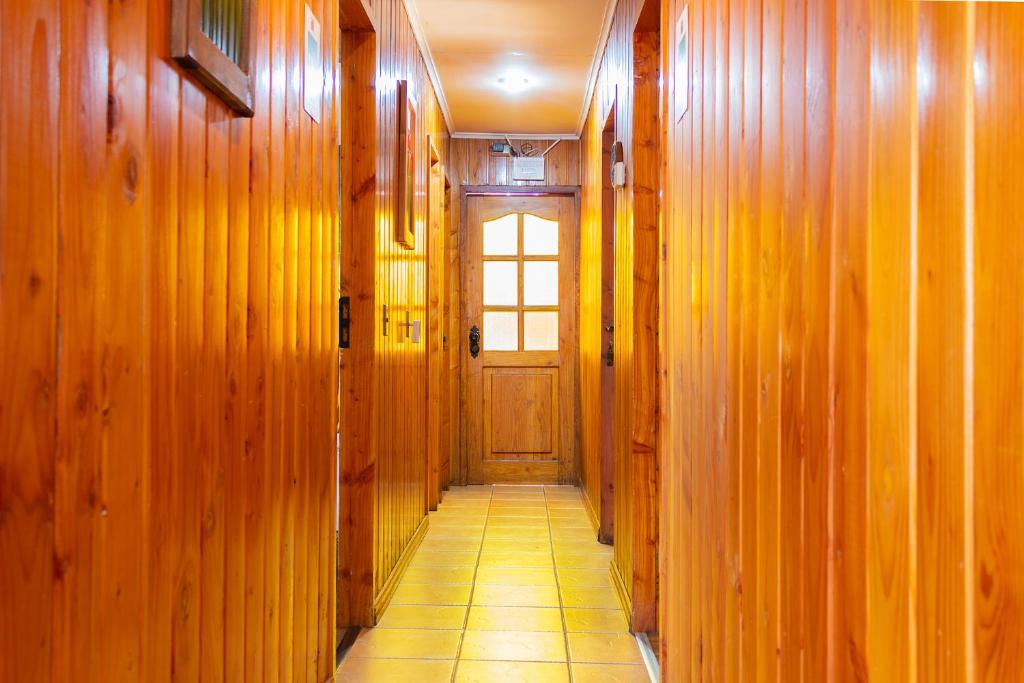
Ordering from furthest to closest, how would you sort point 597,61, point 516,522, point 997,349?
point 516,522, point 597,61, point 997,349

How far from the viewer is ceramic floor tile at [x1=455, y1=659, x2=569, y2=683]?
2.21 meters

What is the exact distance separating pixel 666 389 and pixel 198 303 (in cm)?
129

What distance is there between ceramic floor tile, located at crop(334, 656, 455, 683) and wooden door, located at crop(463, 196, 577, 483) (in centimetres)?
300

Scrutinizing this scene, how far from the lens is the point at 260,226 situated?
1426mm

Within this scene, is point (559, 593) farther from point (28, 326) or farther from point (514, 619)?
point (28, 326)

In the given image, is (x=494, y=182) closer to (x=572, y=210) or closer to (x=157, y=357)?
(x=572, y=210)

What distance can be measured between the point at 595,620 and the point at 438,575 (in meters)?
0.84

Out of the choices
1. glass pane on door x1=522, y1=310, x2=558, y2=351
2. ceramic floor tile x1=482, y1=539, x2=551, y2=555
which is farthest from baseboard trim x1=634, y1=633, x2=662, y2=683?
glass pane on door x1=522, y1=310, x2=558, y2=351

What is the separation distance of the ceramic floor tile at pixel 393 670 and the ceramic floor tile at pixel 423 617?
29cm

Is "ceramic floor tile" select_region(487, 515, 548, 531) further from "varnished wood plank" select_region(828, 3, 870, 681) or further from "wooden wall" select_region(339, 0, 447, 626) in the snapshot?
"varnished wood plank" select_region(828, 3, 870, 681)

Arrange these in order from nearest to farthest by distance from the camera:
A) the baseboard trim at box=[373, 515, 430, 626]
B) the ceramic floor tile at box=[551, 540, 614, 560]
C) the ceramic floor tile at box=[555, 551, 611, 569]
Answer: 1. the baseboard trim at box=[373, 515, 430, 626]
2. the ceramic floor tile at box=[555, 551, 611, 569]
3. the ceramic floor tile at box=[551, 540, 614, 560]

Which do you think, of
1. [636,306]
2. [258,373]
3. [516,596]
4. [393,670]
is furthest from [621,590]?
[258,373]

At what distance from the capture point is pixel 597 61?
12.5ft

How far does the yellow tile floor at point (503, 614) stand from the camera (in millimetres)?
2291
